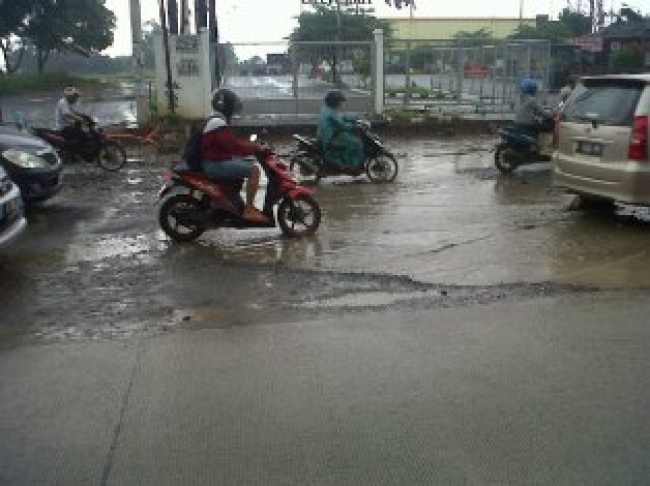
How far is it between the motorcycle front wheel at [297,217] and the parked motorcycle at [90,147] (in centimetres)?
622

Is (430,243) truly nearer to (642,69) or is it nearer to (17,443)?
(17,443)

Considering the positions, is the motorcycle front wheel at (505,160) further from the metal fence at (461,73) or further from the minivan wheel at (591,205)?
the metal fence at (461,73)

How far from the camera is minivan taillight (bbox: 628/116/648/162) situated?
25.7ft

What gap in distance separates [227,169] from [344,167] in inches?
151

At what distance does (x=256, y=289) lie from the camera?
6.50 m

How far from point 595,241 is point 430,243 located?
1.63 metres

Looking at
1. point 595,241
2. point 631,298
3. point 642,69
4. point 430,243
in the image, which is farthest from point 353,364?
point 642,69

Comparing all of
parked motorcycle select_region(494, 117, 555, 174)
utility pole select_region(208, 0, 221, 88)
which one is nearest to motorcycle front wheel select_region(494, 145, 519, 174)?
parked motorcycle select_region(494, 117, 555, 174)

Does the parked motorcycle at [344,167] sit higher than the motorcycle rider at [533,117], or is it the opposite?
the motorcycle rider at [533,117]

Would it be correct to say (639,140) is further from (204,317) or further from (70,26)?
(70,26)

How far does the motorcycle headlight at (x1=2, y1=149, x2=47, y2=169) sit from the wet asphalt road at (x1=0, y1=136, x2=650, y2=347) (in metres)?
0.70

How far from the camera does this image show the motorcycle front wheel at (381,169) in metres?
11.9

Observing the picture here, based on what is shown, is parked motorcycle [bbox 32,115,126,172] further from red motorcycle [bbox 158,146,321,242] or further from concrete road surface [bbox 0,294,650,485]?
concrete road surface [bbox 0,294,650,485]

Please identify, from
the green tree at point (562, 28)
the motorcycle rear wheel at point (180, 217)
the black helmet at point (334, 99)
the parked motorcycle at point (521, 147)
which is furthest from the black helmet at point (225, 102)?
the green tree at point (562, 28)
